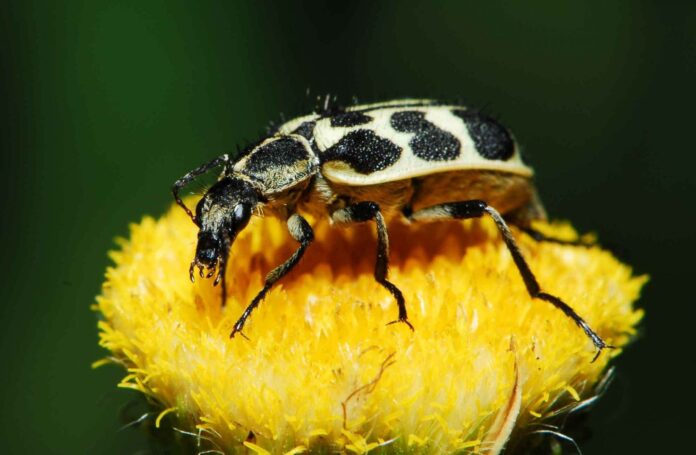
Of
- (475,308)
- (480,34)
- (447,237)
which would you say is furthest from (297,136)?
(480,34)

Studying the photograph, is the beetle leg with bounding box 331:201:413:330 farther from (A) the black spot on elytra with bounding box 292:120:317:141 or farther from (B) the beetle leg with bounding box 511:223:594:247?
(B) the beetle leg with bounding box 511:223:594:247

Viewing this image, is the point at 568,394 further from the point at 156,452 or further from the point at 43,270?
the point at 43,270

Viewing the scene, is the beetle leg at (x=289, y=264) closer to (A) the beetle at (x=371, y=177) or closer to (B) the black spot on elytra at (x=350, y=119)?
(A) the beetle at (x=371, y=177)

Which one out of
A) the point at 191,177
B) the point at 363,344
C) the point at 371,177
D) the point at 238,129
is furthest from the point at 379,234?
the point at 238,129

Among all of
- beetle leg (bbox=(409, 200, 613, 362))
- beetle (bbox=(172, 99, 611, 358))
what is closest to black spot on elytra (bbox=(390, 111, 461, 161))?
beetle (bbox=(172, 99, 611, 358))

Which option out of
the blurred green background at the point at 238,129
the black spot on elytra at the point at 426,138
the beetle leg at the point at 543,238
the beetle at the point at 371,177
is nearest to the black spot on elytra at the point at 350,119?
the beetle at the point at 371,177
